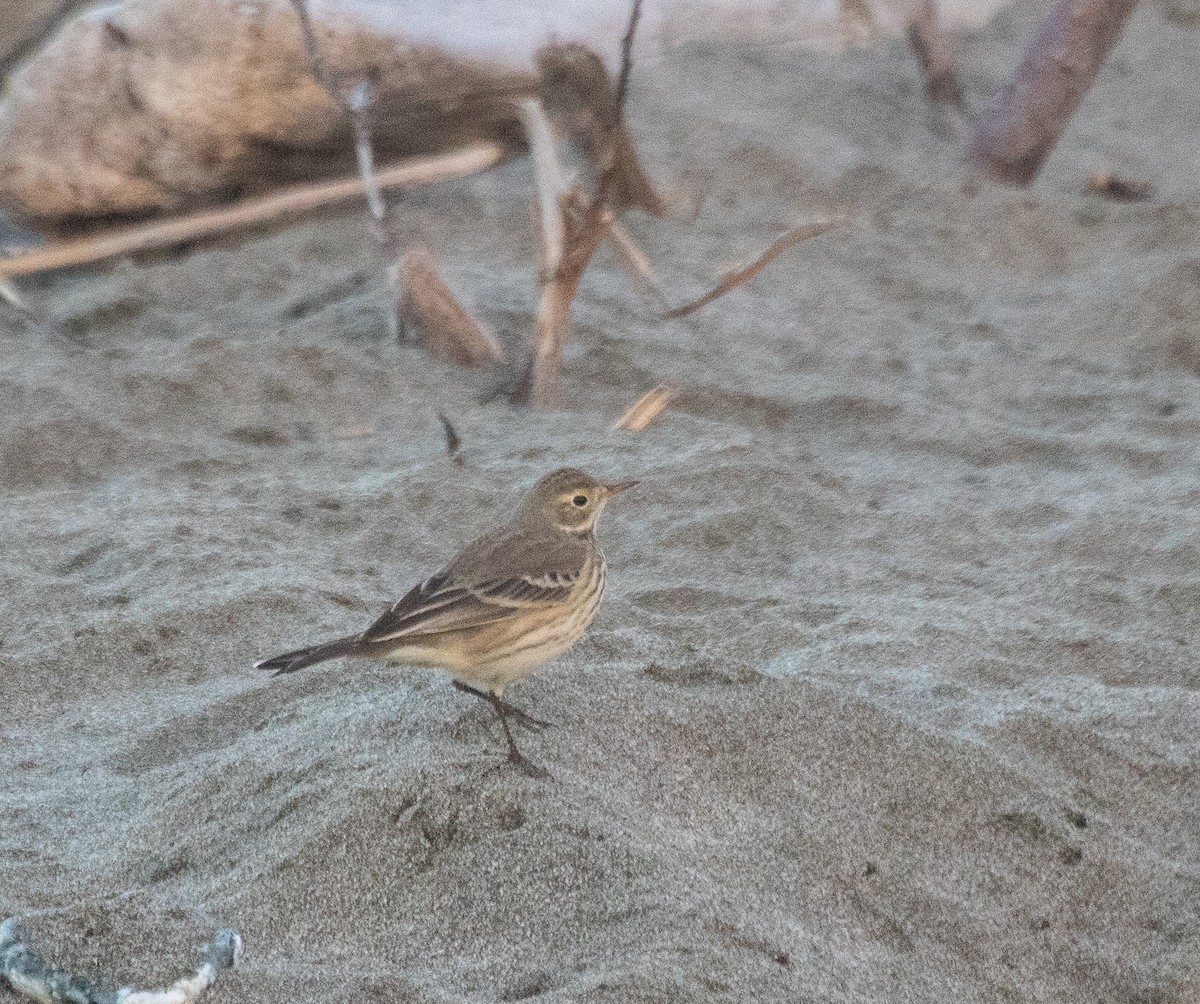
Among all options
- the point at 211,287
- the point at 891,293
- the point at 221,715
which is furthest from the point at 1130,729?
the point at 211,287

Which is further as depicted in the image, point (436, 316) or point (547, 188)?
point (436, 316)

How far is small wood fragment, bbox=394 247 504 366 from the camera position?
5.90m

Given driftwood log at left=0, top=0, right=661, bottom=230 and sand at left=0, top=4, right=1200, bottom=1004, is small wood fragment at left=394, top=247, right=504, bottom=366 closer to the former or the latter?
sand at left=0, top=4, right=1200, bottom=1004

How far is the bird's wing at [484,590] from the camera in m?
3.43

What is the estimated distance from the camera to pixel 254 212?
7168 mm

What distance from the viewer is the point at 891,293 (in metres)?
7.04

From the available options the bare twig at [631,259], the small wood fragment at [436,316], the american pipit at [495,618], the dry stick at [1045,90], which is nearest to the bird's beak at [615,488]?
the american pipit at [495,618]

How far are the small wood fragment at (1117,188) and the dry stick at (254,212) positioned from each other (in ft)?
9.97

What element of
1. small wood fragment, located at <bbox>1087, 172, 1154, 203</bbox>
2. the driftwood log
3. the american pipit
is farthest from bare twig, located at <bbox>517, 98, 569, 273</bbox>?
small wood fragment, located at <bbox>1087, 172, 1154, 203</bbox>

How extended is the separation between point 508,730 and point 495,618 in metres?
0.24

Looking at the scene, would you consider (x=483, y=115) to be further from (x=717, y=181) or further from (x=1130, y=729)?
(x=1130, y=729)

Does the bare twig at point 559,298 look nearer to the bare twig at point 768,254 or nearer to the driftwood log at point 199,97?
the bare twig at point 768,254

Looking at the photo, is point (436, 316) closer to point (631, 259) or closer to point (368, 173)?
point (368, 173)

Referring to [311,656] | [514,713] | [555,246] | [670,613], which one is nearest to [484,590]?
[514,713]
